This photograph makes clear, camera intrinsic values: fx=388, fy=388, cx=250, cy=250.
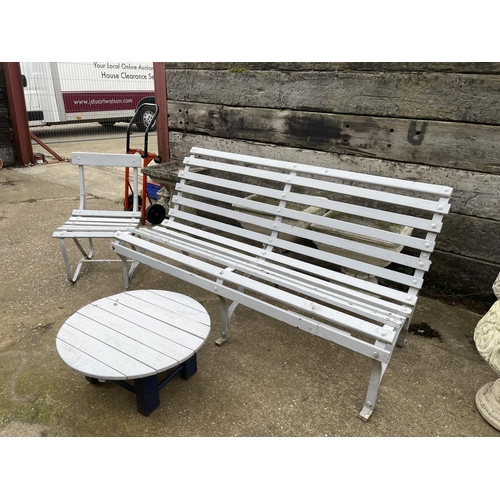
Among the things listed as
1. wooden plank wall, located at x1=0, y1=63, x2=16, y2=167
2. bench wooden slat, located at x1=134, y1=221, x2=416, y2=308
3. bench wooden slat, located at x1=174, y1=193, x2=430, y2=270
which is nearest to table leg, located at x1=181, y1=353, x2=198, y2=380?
bench wooden slat, located at x1=134, y1=221, x2=416, y2=308

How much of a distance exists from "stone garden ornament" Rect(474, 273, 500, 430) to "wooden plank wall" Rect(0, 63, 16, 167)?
797 centimetres

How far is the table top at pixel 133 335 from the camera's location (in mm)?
1909

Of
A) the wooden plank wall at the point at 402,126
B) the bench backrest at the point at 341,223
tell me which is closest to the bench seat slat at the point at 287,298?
the bench backrest at the point at 341,223

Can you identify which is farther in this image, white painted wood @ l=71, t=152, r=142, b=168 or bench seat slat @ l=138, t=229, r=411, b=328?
white painted wood @ l=71, t=152, r=142, b=168

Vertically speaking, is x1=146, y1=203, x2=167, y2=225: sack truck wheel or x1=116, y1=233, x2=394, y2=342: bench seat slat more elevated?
x1=116, y1=233, x2=394, y2=342: bench seat slat

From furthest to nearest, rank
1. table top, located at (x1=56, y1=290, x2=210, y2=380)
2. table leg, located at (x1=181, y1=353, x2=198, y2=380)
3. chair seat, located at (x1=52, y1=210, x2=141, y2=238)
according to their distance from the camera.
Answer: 1. chair seat, located at (x1=52, y1=210, x2=141, y2=238)
2. table leg, located at (x1=181, y1=353, x2=198, y2=380)
3. table top, located at (x1=56, y1=290, x2=210, y2=380)

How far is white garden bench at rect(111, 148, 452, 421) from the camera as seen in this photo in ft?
7.23

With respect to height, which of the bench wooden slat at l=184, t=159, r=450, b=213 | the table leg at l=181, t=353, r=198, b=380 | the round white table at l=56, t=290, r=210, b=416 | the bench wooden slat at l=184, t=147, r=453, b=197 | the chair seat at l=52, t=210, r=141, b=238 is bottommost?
the table leg at l=181, t=353, r=198, b=380

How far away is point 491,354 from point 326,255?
1.17 metres

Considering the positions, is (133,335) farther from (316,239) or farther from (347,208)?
(347,208)

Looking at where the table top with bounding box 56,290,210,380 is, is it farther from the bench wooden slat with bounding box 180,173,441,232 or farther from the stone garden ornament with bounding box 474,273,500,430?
the stone garden ornament with bounding box 474,273,500,430

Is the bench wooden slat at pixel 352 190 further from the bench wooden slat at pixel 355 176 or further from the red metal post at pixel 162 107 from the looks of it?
the red metal post at pixel 162 107

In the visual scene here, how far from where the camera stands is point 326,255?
111 inches

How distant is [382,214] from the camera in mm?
2664
